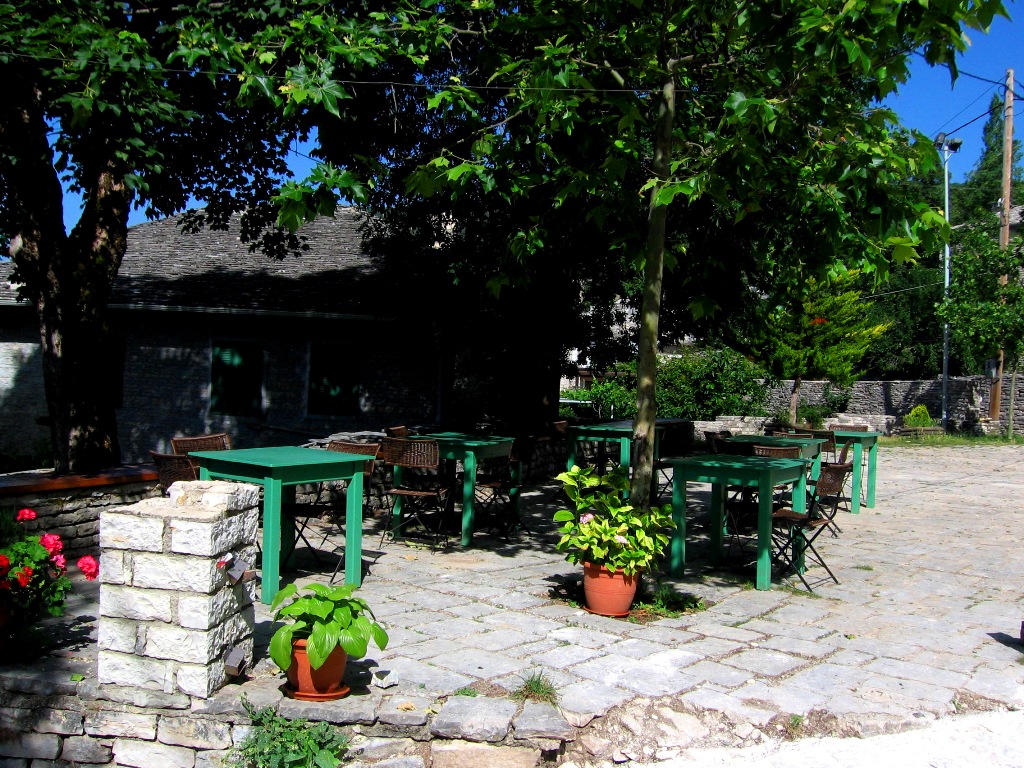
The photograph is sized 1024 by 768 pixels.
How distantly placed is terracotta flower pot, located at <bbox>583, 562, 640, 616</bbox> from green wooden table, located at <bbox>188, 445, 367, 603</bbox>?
1663mm

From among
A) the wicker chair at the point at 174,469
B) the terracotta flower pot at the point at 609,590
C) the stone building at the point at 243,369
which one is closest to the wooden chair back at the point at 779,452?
the terracotta flower pot at the point at 609,590

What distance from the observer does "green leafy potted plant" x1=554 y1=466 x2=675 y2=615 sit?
5.54 m

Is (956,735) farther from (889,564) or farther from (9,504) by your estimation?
(9,504)

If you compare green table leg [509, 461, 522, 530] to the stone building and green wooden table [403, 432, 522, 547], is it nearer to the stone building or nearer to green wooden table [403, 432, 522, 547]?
green wooden table [403, 432, 522, 547]

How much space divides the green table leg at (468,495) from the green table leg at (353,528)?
183 centimetres

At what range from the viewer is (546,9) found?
6215 mm

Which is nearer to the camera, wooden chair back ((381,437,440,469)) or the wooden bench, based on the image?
wooden chair back ((381,437,440,469))

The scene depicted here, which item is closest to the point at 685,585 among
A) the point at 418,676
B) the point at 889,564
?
the point at 889,564

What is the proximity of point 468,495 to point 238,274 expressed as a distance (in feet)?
35.0

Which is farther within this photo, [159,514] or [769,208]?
[769,208]

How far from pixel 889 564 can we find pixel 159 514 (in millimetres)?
6311

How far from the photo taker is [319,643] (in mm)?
3881

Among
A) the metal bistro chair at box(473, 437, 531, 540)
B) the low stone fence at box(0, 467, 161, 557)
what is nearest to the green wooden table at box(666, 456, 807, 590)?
the metal bistro chair at box(473, 437, 531, 540)

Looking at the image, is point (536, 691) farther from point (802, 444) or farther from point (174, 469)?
point (802, 444)
